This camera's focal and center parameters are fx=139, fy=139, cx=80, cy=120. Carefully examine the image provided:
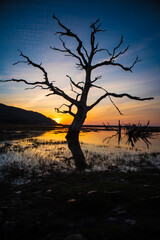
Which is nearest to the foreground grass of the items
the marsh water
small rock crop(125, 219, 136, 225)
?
small rock crop(125, 219, 136, 225)

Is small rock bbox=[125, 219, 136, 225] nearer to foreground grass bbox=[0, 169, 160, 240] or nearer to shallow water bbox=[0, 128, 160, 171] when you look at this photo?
foreground grass bbox=[0, 169, 160, 240]

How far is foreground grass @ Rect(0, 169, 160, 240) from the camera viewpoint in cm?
192

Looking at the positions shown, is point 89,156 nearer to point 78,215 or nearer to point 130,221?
point 78,215

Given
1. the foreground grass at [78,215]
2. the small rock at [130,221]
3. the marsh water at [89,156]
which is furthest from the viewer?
the marsh water at [89,156]

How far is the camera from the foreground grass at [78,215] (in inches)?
75.8

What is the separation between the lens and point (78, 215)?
2428 mm

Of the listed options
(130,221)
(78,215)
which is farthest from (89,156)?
(130,221)

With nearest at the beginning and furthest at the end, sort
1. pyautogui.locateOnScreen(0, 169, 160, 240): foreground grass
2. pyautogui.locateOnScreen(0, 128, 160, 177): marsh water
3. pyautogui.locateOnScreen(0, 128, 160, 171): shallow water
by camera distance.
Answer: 1. pyautogui.locateOnScreen(0, 169, 160, 240): foreground grass
2. pyautogui.locateOnScreen(0, 128, 160, 177): marsh water
3. pyautogui.locateOnScreen(0, 128, 160, 171): shallow water

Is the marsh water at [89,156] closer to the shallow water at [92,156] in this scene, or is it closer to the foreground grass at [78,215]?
the shallow water at [92,156]

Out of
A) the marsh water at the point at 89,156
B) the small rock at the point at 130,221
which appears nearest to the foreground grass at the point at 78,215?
the small rock at the point at 130,221

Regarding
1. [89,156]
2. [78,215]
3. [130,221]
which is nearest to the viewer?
[130,221]

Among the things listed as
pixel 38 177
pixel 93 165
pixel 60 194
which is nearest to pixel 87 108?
pixel 93 165

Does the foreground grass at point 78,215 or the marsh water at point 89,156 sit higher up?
the foreground grass at point 78,215

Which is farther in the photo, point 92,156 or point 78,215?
point 92,156
